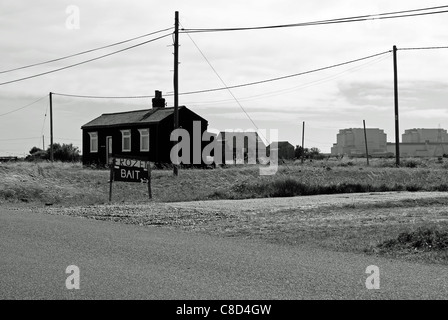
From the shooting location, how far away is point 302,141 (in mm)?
76312

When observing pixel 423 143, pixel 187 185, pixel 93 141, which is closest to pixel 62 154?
pixel 93 141

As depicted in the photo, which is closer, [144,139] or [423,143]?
[144,139]

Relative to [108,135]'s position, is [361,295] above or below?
below

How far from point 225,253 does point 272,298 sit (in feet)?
10.8

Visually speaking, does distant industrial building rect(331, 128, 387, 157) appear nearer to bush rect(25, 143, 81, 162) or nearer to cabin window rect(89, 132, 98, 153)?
bush rect(25, 143, 81, 162)

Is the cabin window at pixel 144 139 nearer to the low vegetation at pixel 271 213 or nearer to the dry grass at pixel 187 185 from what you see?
the low vegetation at pixel 271 213

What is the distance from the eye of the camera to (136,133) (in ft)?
155

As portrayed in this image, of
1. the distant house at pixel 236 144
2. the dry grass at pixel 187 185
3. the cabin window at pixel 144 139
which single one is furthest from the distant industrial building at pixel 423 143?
the dry grass at pixel 187 185

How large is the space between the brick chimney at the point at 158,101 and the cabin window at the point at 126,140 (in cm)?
377

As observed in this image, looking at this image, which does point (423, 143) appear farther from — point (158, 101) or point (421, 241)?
point (421, 241)

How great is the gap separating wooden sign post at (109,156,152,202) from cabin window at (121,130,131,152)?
22105mm

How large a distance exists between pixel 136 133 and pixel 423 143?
415ft
